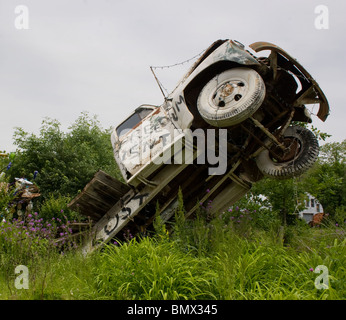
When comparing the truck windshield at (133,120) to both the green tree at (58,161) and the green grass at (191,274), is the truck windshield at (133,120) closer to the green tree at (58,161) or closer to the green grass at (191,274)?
the green grass at (191,274)

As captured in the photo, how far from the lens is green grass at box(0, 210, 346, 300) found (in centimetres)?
344

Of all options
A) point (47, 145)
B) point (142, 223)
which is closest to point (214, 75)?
point (142, 223)

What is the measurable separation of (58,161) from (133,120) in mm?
10974

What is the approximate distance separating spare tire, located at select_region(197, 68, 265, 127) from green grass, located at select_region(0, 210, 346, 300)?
144 cm

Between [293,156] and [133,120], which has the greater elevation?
[133,120]

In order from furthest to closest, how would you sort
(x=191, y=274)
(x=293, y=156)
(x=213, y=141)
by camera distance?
(x=293, y=156), (x=213, y=141), (x=191, y=274)

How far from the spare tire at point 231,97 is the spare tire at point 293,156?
140 centimetres

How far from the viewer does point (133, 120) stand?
730cm

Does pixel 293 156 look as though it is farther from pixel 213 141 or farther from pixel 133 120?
pixel 133 120

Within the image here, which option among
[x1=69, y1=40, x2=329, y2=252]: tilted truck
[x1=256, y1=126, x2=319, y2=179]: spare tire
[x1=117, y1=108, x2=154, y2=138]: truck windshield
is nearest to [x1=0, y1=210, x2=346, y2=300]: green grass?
[x1=69, y1=40, x2=329, y2=252]: tilted truck

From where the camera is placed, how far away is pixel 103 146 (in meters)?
21.2

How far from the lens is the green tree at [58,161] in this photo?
1650 cm

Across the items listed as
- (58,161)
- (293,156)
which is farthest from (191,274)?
(58,161)

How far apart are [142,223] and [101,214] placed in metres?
0.81
